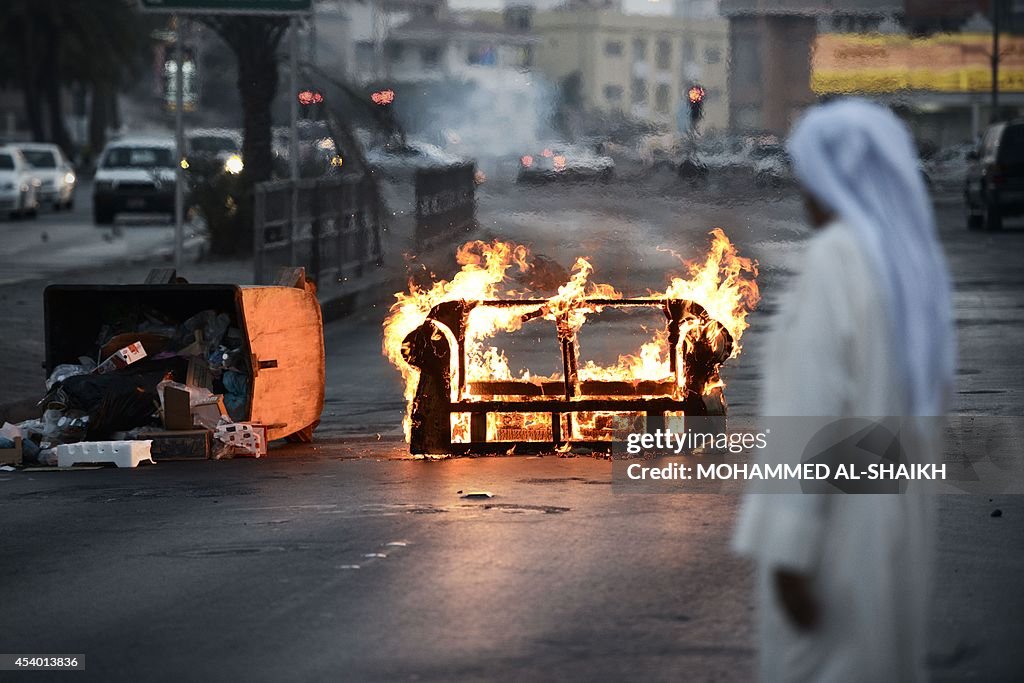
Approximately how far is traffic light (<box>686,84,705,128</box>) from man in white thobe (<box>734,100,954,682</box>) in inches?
481

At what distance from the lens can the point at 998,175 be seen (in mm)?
36406

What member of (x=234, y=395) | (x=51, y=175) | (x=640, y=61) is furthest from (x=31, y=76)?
(x=234, y=395)

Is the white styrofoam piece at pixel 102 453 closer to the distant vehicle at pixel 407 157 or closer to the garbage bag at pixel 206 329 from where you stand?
the garbage bag at pixel 206 329

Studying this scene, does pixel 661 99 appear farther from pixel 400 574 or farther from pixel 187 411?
pixel 400 574

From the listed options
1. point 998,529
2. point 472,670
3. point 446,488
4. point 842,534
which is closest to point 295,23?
point 446,488

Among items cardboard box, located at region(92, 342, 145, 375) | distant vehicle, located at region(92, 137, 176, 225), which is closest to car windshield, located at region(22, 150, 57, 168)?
distant vehicle, located at region(92, 137, 176, 225)

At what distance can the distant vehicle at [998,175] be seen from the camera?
35844mm

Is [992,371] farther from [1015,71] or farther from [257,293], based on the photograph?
[1015,71]

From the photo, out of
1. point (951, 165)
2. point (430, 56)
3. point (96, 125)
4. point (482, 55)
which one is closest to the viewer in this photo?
point (482, 55)

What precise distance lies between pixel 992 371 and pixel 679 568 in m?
8.15

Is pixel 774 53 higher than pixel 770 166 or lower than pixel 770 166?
higher

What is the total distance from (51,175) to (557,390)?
40474mm

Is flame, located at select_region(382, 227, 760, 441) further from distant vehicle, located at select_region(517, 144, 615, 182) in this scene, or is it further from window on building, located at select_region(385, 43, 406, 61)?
window on building, located at select_region(385, 43, 406, 61)

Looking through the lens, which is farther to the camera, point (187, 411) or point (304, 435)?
point (304, 435)
